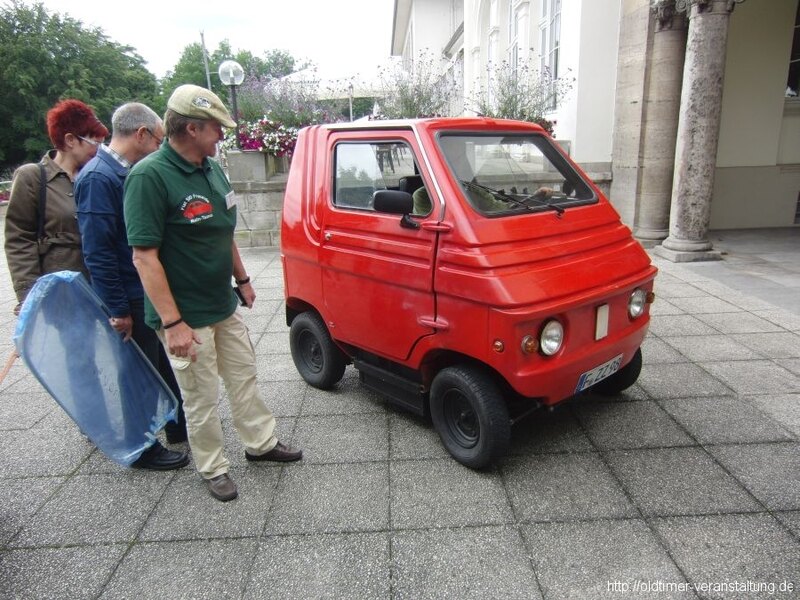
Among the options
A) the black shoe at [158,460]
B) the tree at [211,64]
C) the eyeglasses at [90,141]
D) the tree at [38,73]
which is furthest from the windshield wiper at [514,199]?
the tree at [211,64]

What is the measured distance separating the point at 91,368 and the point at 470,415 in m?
2.16

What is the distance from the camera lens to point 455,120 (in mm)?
3297

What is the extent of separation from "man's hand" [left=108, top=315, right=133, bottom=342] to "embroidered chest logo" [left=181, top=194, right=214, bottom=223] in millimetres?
815

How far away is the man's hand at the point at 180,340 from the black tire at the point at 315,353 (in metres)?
1.42

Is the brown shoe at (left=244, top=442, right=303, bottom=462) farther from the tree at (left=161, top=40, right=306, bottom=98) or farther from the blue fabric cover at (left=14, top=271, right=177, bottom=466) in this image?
the tree at (left=161, top=40, right=306, bottom=98)

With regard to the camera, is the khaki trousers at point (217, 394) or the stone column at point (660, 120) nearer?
the khaki trousers at point (217, 394)

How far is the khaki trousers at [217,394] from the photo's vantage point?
9.15 feet

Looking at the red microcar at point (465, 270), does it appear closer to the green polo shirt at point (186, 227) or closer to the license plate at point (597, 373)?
the license plate at point (597, 373)

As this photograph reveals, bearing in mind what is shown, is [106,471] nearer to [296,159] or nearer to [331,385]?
[331,385]

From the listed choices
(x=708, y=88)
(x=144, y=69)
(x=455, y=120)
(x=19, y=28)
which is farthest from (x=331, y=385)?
(x=144, y=69)

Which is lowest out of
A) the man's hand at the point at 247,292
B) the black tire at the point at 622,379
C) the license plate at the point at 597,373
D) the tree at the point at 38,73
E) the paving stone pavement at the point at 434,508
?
the paving stone pavement at the point at 434,508

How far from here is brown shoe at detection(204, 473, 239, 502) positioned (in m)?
2.90

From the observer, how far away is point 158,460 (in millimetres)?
3242

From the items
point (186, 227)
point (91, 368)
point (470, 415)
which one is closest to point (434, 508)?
point (470, 415)
